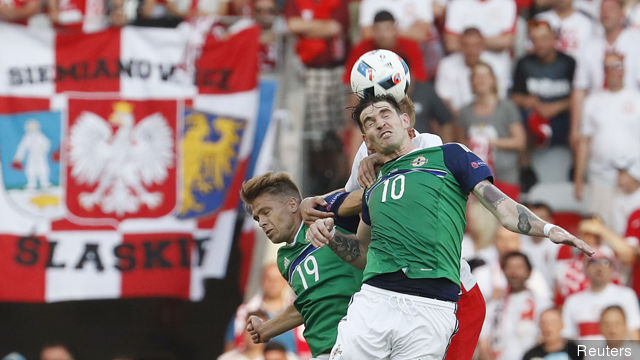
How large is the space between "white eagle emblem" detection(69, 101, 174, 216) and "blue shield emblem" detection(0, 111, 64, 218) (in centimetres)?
20

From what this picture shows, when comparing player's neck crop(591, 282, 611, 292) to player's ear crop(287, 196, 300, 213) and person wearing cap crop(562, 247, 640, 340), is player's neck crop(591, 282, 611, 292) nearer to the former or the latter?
person wearing cap crop(562, 247, 640, 340)

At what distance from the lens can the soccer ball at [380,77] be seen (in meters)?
6.57

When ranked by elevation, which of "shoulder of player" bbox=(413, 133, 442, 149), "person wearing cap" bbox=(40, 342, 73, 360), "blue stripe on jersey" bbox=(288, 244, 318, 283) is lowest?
"person wearing cap" bbox=(40, 342, 73, 360)

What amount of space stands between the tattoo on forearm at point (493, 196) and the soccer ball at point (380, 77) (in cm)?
71

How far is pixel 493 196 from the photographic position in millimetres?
6254

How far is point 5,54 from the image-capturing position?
12047mm

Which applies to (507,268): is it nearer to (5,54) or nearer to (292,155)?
(292,155)

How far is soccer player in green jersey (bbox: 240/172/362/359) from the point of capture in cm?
700

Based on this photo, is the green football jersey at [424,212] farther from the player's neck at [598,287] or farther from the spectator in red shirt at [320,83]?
the spectator in red shirt at [320,83]

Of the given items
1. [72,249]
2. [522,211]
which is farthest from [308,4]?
[522,211]

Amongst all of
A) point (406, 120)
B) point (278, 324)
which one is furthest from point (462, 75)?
point (406, 120)

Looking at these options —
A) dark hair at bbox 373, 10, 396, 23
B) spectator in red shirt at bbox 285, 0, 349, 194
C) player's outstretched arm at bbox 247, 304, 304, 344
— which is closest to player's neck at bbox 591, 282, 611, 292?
→ spectator in red shirt at bbox 285, 0, 349, 194

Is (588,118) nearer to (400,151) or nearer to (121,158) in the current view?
(121,158)

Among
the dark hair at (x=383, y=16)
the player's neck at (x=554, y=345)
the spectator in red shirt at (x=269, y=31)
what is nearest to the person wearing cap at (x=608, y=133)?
the dark hair at (x=383, y=16)
